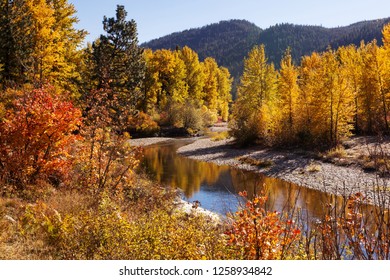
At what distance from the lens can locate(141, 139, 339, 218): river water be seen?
16.5 metres

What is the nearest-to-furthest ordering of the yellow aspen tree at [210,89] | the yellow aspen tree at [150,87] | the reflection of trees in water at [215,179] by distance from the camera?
the reflection of trees in water at [215,179] → the yellow aspen tree at [150,87] → the yellow aspen tree at [210,89]

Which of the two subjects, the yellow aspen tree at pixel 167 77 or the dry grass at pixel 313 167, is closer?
the dry grass at pixel 313 167

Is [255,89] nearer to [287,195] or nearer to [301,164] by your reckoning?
[301,164]

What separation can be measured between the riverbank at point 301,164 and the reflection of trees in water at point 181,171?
1650mm

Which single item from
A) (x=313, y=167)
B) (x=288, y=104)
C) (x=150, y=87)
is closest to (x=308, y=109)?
(x=288, y=104)

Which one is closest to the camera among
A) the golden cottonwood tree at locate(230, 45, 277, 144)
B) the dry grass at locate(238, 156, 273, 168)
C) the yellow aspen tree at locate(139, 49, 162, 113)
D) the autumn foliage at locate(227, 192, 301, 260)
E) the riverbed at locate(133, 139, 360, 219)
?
the autumn foliage at locate(227, 192, 301, 260)

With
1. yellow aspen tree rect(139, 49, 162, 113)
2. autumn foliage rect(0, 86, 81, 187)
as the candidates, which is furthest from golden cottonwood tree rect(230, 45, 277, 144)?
autumn foliage rect(0, 86, 81, 187)

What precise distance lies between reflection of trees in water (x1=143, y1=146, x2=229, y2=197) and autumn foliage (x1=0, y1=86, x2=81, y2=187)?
8.78 meters

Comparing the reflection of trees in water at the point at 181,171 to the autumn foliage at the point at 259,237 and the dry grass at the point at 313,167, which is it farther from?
the autumn foliage at the point at 259,237

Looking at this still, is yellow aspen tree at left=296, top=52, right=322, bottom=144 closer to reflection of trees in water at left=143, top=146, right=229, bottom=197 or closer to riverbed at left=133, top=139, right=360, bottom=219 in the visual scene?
riverbed at left=133, top=139, right=360, bottom=219

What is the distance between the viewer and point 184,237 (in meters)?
5.66

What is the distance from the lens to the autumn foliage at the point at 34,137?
1047cm

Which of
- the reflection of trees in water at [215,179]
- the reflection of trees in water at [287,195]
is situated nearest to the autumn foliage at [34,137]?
the reflection of trees in water at [287,195]

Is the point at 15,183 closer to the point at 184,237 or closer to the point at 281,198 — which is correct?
the point at 184,237
